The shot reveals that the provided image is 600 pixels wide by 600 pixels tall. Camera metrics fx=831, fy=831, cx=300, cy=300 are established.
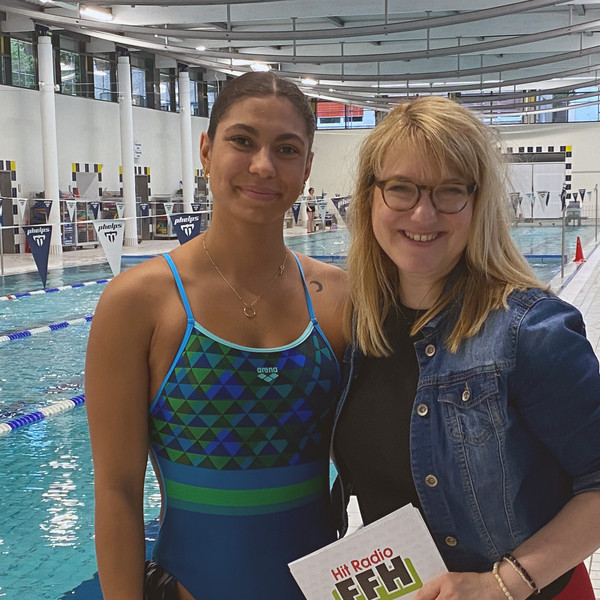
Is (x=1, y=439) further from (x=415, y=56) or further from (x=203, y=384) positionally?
(x=415, y=56)

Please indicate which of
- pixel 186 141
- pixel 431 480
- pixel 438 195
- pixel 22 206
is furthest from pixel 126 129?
pixel 431 480

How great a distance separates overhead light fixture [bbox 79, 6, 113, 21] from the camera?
13915 mm

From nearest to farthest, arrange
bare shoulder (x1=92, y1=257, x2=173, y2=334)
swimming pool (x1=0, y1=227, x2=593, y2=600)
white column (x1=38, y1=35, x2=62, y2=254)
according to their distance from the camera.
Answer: bare shoulder (x1=92, y1=257, x2=173, y2=334) < swimming pool (x1=0, y1=227, x2=593, y2=600) < white column (x1=38, y1=35, x2=62, y2=254)

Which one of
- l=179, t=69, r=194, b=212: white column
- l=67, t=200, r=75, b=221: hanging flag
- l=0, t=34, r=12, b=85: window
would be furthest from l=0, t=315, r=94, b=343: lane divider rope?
l=179, t=69, r=194, b=212: white column

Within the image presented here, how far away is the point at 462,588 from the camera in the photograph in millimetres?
1394

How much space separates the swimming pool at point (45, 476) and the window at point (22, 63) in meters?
10.5

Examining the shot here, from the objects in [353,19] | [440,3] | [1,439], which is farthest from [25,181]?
[1,439]

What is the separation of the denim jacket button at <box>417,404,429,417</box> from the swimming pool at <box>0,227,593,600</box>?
535 millimetres

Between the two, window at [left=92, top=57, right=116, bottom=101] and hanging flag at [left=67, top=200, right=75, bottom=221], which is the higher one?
window at [left=92, top=57, right=116, bottom=101]

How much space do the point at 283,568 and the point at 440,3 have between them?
13597 millimetres

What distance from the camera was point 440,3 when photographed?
1391 cm

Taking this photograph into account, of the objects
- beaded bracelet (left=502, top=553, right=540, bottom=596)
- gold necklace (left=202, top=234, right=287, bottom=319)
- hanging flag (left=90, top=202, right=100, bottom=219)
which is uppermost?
gold necklace (left=202, top=234, right=287, bottom=319)

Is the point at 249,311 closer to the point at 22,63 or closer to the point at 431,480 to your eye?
the point at 431,480

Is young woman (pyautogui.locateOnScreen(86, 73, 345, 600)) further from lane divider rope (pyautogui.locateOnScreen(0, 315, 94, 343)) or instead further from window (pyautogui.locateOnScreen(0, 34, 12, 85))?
window (pyautogui.locateOnScreen(0, 34, 12, 85))
